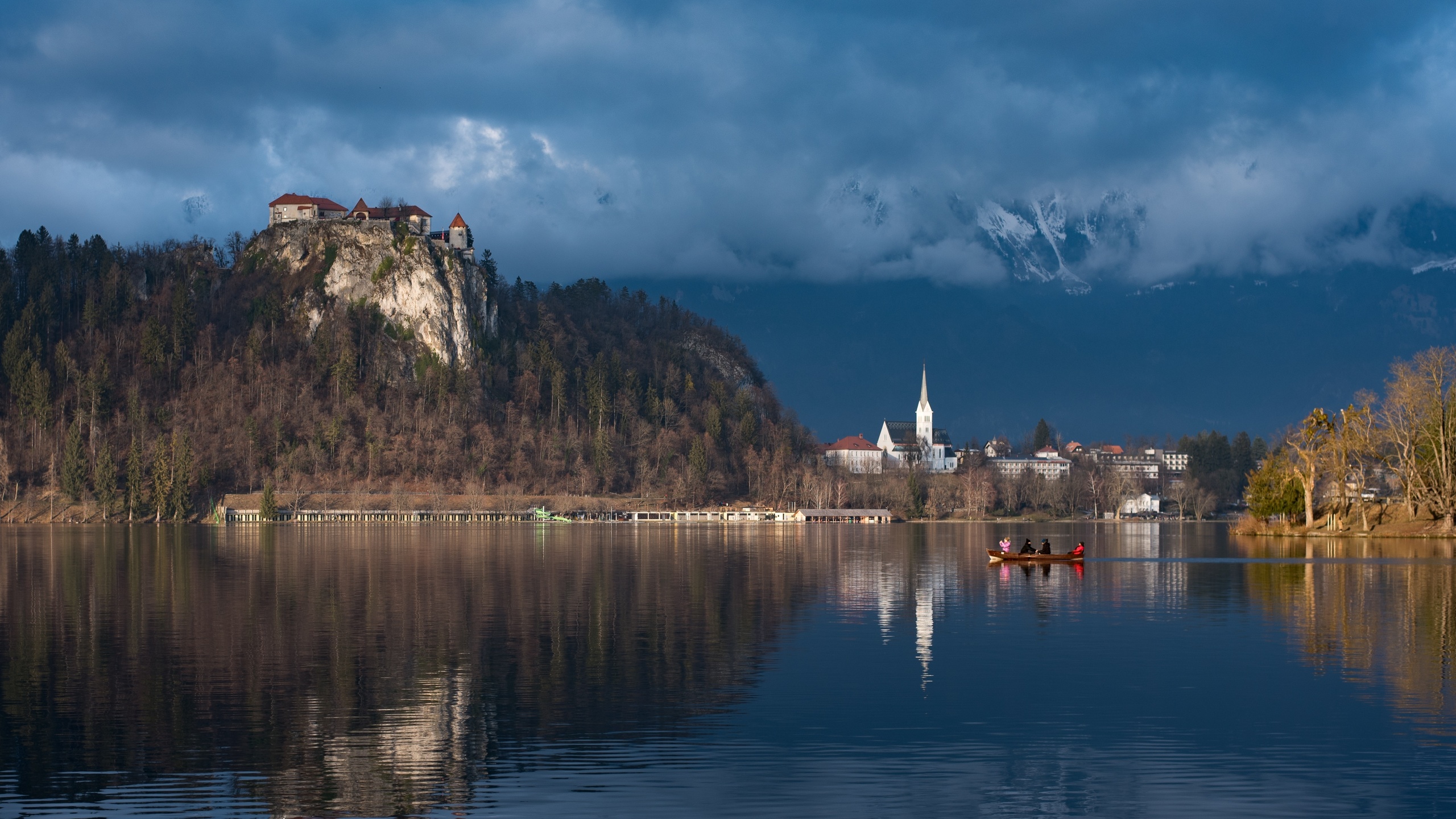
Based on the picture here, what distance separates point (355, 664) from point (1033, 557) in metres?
61.9

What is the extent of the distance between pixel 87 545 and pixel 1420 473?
4842 inches

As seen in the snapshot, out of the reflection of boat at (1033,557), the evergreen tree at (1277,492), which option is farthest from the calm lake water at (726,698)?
the evergreen tree at (1277,492)

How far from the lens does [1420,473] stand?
12394 cm

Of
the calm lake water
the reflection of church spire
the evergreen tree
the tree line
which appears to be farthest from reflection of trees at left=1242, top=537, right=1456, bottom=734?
the evergreen tree

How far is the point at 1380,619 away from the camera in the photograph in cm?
5228

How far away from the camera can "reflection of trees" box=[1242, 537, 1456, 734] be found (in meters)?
36.3

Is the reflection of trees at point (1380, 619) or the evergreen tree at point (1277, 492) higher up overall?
the evergreen tree at point (1277, 492)

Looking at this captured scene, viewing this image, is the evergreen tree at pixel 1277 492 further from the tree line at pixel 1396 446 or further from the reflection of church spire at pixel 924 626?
the reflection of church spire at pixel 924 626

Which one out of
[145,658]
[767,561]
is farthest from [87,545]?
[145,658]

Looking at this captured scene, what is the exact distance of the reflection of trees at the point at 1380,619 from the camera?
36344 millimetres

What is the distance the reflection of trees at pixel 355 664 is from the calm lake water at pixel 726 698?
16 cm

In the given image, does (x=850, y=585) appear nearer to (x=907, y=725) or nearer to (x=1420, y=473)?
(x=907, y=725)

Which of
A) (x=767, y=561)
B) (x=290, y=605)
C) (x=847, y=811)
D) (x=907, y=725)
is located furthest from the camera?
(x=767, y=561)

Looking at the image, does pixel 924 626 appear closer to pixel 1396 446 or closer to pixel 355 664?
pixel 355 664
